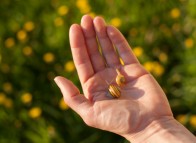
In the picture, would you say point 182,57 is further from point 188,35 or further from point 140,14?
point 140,14

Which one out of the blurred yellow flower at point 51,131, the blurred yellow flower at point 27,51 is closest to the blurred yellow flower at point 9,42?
the blurred yellow flower at point 27,51

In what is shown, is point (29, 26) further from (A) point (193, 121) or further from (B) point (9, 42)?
(A) point (193, 121)

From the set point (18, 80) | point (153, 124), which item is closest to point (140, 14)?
point (18, 80)

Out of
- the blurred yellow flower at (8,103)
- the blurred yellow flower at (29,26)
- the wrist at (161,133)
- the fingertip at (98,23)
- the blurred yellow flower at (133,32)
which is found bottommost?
the blurred yellow flower at (8,103)

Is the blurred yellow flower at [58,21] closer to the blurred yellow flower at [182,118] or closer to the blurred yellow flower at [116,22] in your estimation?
the blurred yellow flower at [116,22]

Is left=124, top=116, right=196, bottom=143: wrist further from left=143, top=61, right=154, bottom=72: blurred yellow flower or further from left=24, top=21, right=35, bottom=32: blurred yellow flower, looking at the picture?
left=24, top=21, right=35, bottom=32: blurred yellow flower
